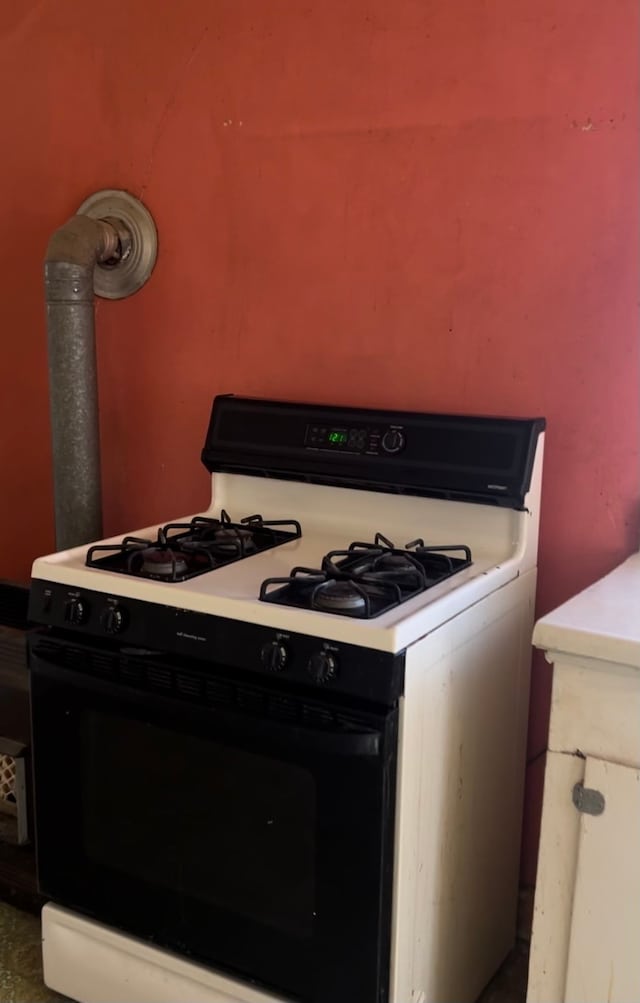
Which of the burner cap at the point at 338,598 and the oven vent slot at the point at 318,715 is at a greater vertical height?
the burner cap at the point at 338,598

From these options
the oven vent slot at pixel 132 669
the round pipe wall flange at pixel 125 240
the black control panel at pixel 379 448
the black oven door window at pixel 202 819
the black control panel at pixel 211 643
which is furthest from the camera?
the round pipe wall flange at pixel 125 240

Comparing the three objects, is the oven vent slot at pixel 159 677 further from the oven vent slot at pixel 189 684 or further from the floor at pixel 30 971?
the floor at pixel 30 971

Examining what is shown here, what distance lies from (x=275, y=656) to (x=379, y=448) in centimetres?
58

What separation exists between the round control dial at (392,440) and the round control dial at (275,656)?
56 cm

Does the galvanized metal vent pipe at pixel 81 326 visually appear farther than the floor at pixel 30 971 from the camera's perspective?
Yes

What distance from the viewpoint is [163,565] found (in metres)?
1.64

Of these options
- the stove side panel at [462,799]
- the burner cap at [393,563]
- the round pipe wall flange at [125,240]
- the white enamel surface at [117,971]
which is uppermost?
the round pipe wall flange at [125,240]

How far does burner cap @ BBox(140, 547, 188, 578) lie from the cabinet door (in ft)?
2.37

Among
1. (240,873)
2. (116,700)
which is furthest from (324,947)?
(116,700)

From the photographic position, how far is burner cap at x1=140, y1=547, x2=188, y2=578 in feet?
5.33

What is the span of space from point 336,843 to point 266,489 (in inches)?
32.4

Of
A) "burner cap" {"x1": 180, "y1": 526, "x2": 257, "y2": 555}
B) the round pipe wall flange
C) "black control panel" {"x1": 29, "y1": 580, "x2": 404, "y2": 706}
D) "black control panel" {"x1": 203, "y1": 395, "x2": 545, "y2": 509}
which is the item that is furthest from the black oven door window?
the round pipe wall flange

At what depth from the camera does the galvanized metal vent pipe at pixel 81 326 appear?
6.84ft

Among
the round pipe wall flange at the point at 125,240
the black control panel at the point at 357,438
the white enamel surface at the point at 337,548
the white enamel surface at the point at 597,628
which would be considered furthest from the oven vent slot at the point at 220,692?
the round pipe wall flange at the point at 125,240
